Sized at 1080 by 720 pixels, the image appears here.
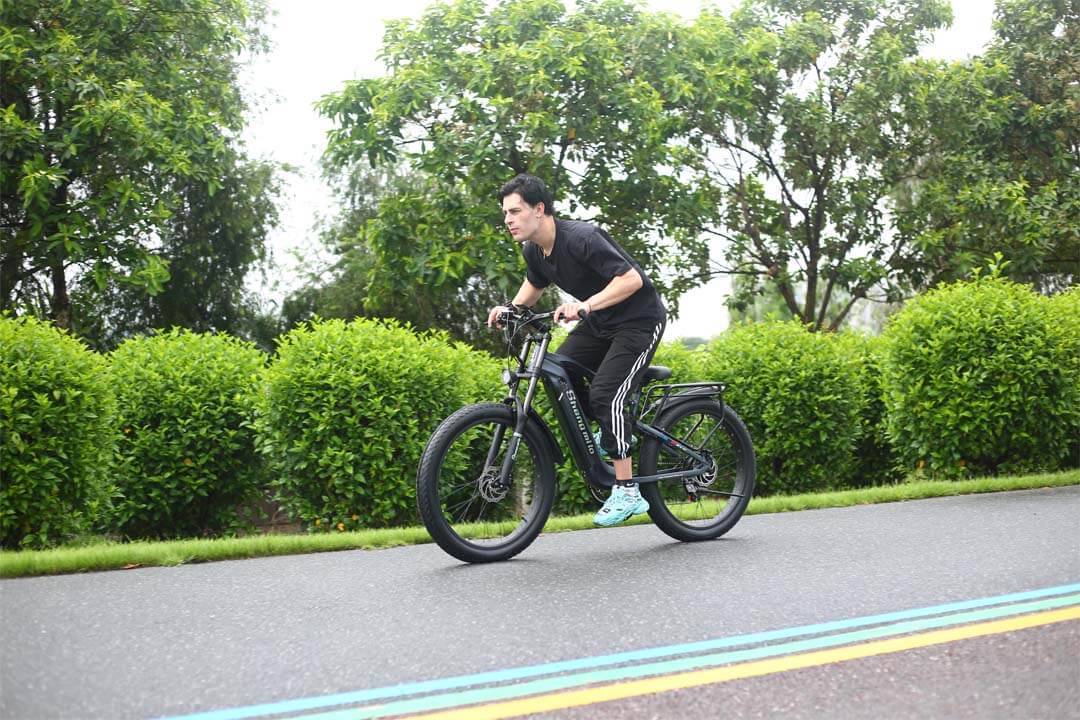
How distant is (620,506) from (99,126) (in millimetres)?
12468

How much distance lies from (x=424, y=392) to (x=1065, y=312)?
21.4 feet

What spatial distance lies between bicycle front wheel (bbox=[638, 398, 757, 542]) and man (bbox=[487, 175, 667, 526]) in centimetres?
33

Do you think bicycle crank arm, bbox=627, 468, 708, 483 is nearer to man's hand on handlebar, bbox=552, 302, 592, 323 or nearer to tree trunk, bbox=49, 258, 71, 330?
Result: man's hand on handlebar, bbox=552, 302, 592, 323

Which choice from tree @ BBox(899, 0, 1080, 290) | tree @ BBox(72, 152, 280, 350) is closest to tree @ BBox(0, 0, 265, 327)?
tree @ BBox(72, 152, 280, 350)

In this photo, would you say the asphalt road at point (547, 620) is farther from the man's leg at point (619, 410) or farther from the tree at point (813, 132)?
the tree at point (813, 132)

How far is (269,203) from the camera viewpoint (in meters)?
29.0

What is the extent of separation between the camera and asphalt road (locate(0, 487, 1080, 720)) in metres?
3.72

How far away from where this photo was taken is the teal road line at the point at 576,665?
3.59 meters

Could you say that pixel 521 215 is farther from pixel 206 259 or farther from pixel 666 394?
pixel 206 259

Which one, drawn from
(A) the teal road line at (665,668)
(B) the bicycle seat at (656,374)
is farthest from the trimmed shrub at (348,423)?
(A) the teal road line at (665,668)

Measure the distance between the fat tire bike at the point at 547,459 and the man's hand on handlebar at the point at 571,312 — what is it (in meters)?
0.17

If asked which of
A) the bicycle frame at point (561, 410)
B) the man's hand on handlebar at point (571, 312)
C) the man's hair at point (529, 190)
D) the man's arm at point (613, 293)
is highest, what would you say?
the man's hair at point (529, 190)

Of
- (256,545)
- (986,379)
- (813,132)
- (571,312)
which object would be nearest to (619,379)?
(571,312)

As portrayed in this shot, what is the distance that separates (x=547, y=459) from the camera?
254 inches
